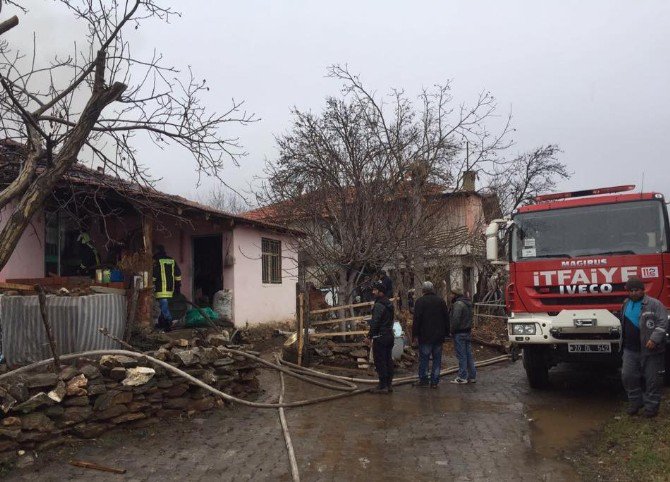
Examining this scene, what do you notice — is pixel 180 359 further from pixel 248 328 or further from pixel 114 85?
pixel 248 328

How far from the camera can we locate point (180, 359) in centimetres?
757

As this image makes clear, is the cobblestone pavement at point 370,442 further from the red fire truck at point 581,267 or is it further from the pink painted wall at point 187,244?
the pink painted wall at point 187,244

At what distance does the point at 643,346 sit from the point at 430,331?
3502 mm

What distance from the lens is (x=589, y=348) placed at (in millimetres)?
7875

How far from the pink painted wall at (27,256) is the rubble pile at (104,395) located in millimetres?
4861

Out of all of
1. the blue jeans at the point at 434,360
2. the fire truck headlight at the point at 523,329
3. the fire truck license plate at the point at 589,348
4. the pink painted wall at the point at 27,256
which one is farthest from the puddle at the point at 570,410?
the pink painted wall at the point at 27,256

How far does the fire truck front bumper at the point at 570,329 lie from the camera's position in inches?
305

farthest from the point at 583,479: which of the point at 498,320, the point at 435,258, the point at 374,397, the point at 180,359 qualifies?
the point at 498,320

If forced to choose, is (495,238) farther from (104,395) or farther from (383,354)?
(104,395)

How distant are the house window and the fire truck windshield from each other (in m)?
9.51

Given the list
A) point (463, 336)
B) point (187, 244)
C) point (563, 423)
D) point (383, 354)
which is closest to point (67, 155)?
point (383, 354)

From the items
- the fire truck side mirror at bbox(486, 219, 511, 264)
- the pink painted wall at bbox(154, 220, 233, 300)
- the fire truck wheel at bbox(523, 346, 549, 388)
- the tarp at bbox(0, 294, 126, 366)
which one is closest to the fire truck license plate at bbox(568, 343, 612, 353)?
the fire truck wheel at bbox(523, 346, 549, 388)

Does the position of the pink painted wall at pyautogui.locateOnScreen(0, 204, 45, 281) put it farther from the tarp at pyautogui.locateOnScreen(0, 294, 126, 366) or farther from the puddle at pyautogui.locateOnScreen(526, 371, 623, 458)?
the puddle at pyautogui.locateOnScreen(526, 371, 623, 458)

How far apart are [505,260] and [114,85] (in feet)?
20.6
